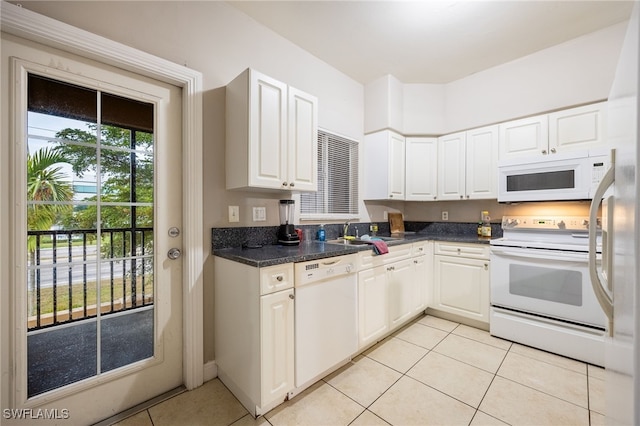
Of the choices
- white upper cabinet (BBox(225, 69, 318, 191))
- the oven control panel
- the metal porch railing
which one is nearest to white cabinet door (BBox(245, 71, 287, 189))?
white upper cabinet (BBox(225, 69, 318, 191))

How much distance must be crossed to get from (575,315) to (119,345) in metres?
3.28

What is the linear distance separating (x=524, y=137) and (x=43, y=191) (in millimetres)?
3784

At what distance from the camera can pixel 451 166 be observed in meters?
3.15

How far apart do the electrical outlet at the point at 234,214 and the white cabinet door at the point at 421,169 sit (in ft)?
6.97

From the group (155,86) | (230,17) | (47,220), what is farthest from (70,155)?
(230,17)

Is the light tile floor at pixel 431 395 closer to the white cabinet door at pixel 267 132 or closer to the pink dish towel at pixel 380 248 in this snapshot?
the pink dish towel at pixel 380 248

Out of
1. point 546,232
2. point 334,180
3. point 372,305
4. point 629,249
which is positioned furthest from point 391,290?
point 629,249

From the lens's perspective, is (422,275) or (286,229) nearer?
(286,229)

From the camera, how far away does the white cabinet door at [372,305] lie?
210cm

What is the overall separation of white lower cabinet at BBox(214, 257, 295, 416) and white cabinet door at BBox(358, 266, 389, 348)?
716 mm

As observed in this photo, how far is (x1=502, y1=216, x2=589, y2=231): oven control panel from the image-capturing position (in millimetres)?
2377

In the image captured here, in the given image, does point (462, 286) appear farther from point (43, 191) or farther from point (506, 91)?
point (43, 191)

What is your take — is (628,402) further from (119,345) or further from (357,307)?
(119,345)

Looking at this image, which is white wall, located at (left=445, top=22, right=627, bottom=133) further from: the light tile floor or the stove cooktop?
the light tile floor
